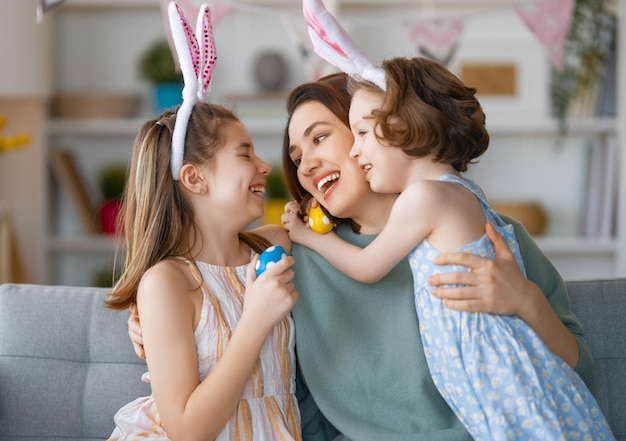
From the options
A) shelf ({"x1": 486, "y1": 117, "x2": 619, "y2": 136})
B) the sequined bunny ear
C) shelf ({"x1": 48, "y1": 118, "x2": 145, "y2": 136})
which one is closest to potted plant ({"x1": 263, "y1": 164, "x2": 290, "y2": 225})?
shelf ({"x1": 48, "y1": 118, "x2": 145, "y2": 136})

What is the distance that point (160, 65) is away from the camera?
4.27m

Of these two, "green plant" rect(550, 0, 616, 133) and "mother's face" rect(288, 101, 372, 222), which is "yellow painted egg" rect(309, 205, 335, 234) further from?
"green plant" rect(550, 0, 616, 133)

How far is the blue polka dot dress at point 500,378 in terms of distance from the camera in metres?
1.51

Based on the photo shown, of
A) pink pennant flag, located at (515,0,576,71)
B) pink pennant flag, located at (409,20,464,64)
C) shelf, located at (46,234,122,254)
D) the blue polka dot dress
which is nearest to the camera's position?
the blue polka dot dress

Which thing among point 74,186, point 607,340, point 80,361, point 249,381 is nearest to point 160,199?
point 249,381

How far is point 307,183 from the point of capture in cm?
187

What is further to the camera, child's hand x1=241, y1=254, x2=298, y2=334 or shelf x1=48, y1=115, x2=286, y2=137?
shelf x1=48, y1=115, x2=286, y2=137

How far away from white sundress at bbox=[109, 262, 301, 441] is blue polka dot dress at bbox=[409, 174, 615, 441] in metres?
0.30

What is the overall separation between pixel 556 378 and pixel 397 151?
0.50m

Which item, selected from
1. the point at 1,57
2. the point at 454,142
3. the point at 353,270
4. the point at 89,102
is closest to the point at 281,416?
the point at 353,270

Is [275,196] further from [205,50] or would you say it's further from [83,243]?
[205,50]

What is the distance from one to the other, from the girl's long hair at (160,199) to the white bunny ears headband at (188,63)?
0.02 metres

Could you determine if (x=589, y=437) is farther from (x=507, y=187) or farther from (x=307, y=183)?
(x=507, y=187)

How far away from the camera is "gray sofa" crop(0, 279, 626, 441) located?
1938mm
